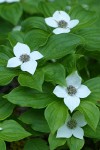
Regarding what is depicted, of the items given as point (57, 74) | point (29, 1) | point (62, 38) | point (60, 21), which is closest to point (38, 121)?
point (57, 74)

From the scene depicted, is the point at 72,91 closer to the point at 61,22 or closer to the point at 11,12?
the point at 61,22

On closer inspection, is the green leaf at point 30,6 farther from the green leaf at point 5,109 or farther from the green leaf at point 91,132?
the green leaf at point 91,132

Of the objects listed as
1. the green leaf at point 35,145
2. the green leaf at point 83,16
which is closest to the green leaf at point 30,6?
the green leaf at point 83,16

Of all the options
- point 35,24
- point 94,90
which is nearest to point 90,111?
point 94,90

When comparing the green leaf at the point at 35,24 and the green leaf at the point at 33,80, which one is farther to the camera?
the green leaf at the point at 35,24

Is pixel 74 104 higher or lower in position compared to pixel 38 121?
higher

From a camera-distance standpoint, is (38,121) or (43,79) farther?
(38,121)

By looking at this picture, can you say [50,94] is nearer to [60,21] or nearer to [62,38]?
[62,38]
